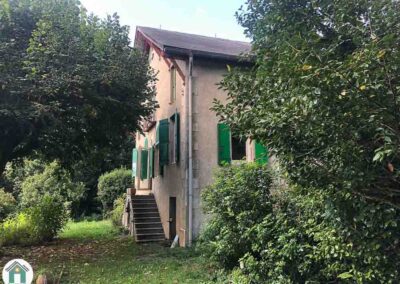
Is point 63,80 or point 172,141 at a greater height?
point 63,80

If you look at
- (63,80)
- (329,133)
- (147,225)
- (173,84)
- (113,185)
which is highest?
(173,84)

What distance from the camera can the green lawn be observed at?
24.7ft

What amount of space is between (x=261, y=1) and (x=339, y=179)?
3770 mm

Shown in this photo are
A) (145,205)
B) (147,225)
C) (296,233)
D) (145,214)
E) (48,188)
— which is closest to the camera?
(296,233)

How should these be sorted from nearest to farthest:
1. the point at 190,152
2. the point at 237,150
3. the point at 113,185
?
the point at 190,152 < the point at 237,150 < the point at 113,185

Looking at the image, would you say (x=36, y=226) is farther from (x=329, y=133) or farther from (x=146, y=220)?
(x=329, y=133)

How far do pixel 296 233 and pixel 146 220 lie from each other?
9.74m

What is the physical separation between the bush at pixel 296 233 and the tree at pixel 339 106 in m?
0.30

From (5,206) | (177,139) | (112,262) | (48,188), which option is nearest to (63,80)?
(177,139)

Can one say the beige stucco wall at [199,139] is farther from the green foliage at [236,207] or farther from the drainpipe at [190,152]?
the green foliage at [236,207]

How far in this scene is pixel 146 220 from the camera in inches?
551

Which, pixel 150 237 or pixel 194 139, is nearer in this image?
pixel 194 139

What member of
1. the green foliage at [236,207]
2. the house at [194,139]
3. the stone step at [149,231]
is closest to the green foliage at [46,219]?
the stone step at [149,231]

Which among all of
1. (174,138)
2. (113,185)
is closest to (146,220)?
(174,138)
